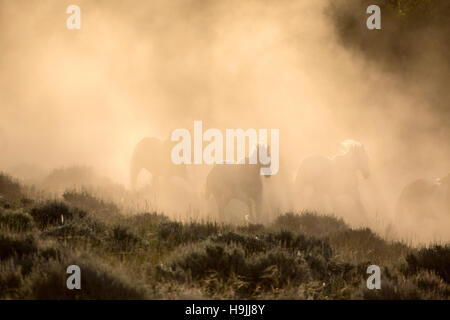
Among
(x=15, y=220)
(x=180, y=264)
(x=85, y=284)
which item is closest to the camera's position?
(x=85, y=284)

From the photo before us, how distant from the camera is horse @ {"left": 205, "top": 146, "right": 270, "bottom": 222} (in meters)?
13.3

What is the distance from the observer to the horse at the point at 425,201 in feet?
49.5

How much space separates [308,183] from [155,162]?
216 inches

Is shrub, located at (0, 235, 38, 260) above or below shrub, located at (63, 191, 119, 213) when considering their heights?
above

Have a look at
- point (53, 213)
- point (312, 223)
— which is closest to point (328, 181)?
point (312, 223)

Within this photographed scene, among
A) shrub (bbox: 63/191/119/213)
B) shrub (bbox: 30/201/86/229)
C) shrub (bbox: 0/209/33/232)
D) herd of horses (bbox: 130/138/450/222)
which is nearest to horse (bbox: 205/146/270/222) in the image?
herd of horses (bbox: 130/138/450/222)

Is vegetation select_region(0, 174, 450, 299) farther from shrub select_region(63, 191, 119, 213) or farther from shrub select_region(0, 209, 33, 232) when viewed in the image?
shrub select_region(63, 191, 119, 213)

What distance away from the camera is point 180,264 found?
19.5 feet

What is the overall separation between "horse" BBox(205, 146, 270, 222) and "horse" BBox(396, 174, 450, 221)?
4.90m

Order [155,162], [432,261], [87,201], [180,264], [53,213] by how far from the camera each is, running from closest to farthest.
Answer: [180,264], [432,261], [53,213], [87,201], [155,162]

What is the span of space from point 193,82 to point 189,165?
67.5 ft

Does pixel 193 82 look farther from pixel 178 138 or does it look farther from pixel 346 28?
pixel 178 138

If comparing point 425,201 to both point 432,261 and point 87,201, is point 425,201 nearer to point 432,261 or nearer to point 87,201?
point 432,261

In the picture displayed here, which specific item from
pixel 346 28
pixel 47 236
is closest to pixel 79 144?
pixel 346 28
